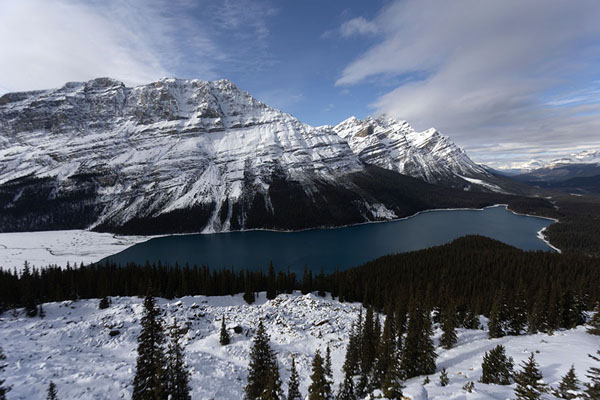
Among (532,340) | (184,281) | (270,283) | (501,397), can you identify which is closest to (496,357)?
(501,397)

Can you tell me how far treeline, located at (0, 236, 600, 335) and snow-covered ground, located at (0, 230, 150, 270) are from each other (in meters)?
58.5

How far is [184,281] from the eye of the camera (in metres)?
76.6

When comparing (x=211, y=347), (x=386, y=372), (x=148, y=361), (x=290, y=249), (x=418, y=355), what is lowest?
(x=290, y=249)

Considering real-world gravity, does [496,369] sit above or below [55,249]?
above

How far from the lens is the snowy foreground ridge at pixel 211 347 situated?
26.7 m

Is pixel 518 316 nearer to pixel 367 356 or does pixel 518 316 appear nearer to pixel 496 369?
pixel 496 369

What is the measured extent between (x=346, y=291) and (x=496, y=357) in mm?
52831

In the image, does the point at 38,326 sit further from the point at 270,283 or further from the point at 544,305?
the point at 544,305

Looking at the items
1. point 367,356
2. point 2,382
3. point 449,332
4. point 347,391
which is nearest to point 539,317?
point 449,332

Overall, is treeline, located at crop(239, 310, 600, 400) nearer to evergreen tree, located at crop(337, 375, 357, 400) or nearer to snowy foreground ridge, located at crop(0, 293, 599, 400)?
evergreen tree, located at crop(337, 375, 357, 400)

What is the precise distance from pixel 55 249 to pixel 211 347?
181 m

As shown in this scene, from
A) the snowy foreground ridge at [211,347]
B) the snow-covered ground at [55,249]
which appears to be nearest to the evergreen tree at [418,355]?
the snowy foreground ridge at [211,347]

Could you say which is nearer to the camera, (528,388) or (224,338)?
(528,388)

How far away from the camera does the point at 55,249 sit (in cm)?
15850
